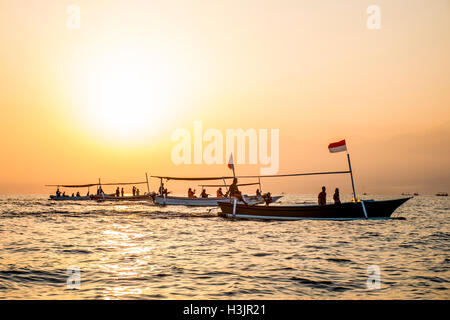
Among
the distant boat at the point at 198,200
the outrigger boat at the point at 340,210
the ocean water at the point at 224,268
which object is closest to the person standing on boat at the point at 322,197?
the outrigger boat at the point at 340,210

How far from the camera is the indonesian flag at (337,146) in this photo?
27.9 m

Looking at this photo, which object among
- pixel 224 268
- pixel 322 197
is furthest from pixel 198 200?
pixel 224 268

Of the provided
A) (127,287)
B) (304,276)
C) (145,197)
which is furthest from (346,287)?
A: (145,197)

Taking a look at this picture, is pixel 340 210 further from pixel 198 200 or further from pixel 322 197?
pixel 198 200

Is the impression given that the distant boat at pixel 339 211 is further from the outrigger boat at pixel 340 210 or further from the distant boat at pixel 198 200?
the distant boat at pixel 198 200

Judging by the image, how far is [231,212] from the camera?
35000mm

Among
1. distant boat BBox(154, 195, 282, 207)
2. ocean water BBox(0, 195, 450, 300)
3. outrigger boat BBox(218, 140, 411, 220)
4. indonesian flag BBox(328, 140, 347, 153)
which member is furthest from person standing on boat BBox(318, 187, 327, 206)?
distant boat BBox(154, 195, 282, 207)

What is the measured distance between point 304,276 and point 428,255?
8.04m

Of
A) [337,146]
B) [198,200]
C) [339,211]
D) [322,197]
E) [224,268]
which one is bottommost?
[224,268]

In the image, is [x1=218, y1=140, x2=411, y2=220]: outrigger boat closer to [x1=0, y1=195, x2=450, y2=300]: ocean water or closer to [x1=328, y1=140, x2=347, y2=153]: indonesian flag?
[x1=328, y1=140, x2=347, y2=153]: indonesian flag

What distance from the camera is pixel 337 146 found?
28.1m
